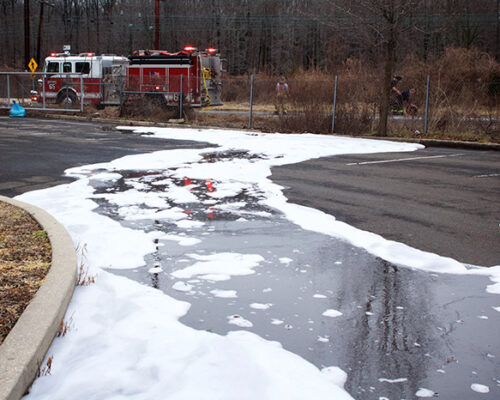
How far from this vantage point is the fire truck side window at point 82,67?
2972cm

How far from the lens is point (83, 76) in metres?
29.1

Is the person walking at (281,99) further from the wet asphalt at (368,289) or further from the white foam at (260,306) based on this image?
the white foam at (260,306)

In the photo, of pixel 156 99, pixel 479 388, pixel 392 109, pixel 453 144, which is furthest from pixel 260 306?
pixel 156 99

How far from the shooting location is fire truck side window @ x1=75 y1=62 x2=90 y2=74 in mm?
29719

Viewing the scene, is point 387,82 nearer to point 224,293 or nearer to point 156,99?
point 156,99

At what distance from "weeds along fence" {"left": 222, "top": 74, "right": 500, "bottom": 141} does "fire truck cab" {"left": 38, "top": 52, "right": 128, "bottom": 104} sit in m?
11.6

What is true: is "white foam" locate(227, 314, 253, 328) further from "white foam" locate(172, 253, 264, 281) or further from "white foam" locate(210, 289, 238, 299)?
"white foam" locate(172, 253, 264, 281)

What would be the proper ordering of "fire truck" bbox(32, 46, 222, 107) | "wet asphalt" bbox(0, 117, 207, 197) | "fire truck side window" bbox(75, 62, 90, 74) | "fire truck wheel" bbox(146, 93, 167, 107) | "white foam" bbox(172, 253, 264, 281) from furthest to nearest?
"fire truck side window" bbox(75, 62, 90, 74) → "fire truck" bbox(32, 46, 222, 107) → "fire truck wheel" bbox(146, 93, 167, 107) → "wet asphalt" bbox(0, 117, 207, 197) → "white foam" bbox(172, 253, 264, 281)

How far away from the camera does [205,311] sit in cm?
437

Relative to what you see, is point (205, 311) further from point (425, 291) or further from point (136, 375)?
point (425, 291)

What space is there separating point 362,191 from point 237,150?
228 inches

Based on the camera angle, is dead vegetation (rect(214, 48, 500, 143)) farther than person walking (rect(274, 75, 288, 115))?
No

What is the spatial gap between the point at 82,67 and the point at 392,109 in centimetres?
1660

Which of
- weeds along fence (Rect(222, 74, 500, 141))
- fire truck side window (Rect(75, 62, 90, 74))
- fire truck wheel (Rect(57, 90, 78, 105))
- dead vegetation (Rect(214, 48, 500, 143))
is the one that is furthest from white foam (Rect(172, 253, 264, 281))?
fire truck side window (Rect(75, 62, 90, 74))
